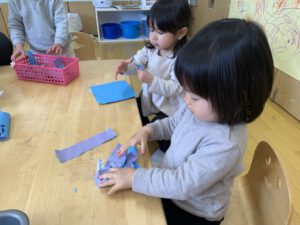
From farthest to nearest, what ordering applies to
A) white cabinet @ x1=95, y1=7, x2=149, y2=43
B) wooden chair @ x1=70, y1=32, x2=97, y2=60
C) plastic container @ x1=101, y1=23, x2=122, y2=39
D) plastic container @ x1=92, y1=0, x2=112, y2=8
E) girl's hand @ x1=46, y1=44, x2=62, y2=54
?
white cabinet @ x1=95, y1=7, x2=149, y2=43
plastic container @ x1=101, y1=23, x2=122, y2=39
plastic container @ x1=92, y1=0, x2=112, y2=8
wooden chair @ x1=70, y1=32, x2=97, y2=60
girl's hand @ x1=46, y1=44, x2=62, y2=54

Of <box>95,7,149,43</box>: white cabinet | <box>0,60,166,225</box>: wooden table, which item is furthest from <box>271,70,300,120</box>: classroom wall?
<box>95,7,149,43</box>: white cabinet

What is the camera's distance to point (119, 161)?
2.02ft

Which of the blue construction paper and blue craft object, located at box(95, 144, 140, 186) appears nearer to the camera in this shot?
blue craft object, located at box(95, 144, 140, 186)

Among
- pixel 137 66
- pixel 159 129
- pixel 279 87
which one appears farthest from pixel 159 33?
pixel 279 87

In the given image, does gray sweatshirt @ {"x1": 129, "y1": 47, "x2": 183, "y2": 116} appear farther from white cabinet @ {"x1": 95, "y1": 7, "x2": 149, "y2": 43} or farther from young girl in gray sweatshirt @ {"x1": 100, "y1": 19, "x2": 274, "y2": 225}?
white cabinet @ {"x1": 95, "y1": 7, "x2": 149, "y2": 43}

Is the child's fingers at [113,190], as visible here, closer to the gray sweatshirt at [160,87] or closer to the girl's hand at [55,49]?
the gray sweatshirt at [160,87]

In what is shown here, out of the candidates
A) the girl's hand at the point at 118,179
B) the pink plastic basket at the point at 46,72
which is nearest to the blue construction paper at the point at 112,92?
the pink plastic basket at the point at 46,72

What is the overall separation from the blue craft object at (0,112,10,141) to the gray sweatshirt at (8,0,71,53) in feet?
2.46

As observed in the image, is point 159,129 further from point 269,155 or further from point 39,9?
point 39,9

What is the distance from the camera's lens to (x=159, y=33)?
1.03 meters

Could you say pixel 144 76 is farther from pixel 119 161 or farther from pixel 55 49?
pixel 55 49

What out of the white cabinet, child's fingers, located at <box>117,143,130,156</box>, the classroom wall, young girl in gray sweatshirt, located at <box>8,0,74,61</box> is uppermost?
young girl in gray sweatshirt, located at <box>8,0,74,61</box>

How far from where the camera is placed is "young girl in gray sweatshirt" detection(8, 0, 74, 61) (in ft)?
4.66

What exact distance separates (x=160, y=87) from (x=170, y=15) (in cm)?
29
